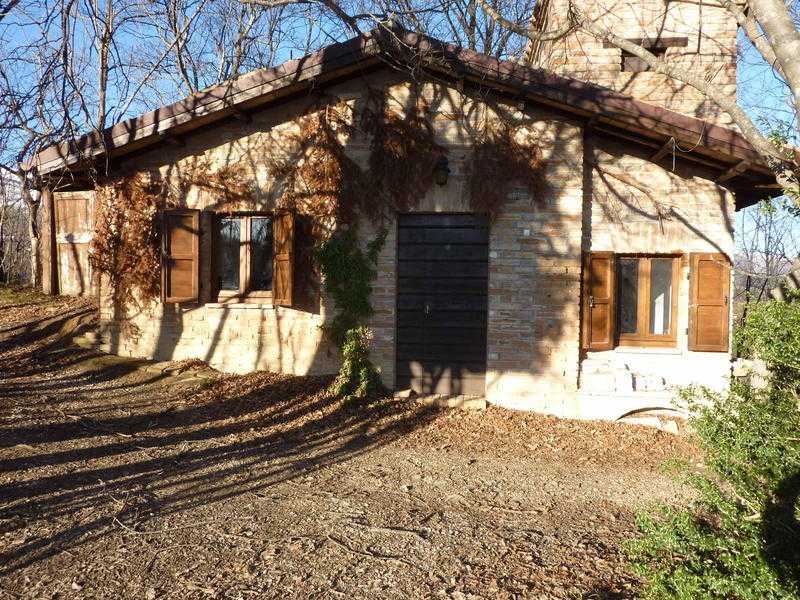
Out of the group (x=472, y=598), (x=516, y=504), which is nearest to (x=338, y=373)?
(x=516, y=504)

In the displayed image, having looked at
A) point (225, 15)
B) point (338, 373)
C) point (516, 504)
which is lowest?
point (516, 504)

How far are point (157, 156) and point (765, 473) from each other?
8170mm

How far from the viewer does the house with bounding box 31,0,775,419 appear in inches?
301

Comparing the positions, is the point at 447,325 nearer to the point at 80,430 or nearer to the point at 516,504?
the point at 516,504

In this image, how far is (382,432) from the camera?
6777 mm

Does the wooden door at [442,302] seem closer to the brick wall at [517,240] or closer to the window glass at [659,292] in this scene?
the brick wall at [517,240]

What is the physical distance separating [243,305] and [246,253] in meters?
0.73

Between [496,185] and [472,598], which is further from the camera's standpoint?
[496,185]

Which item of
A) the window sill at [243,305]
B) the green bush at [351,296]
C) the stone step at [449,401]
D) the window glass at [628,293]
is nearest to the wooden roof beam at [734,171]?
the window glass at [628,293]

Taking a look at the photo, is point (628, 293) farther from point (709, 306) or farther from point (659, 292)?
point (709, 306)

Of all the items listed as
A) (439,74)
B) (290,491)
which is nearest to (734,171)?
(439,74)

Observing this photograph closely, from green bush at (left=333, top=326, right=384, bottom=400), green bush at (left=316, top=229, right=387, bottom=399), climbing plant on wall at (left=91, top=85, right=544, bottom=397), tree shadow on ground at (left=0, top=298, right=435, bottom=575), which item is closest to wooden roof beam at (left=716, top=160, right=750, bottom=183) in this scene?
climbing plant on wall at (left=91, top=85, right=544, bottom=397)

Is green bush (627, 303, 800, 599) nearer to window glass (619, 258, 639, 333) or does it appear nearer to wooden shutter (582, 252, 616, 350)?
wooden shutter (582, 252, 616, 350)

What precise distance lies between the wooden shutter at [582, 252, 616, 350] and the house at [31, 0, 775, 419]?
2cm
